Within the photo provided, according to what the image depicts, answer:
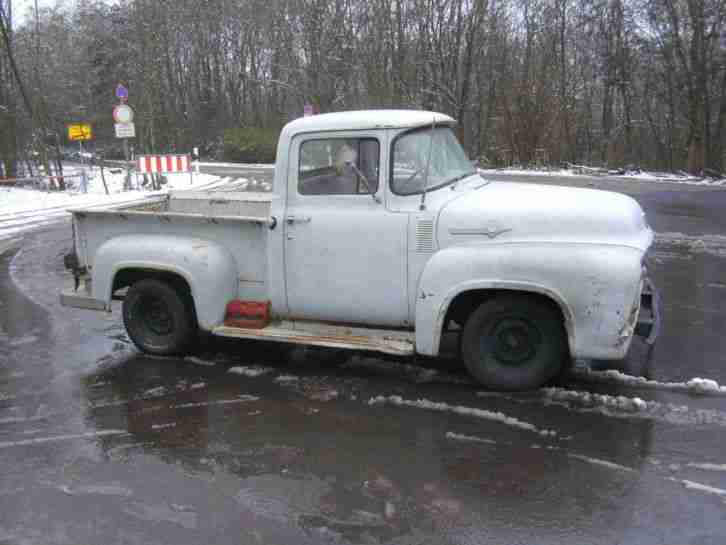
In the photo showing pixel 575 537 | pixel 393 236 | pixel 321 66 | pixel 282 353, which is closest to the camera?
pixel 575 537

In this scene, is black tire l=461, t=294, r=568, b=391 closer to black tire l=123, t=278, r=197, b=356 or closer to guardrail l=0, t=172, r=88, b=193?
black tire l=123, t=278, r=197, b=356

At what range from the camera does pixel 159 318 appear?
21.8 feet

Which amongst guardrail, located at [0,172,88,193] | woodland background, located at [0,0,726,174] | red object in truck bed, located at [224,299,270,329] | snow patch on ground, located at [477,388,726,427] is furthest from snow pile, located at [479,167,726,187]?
snow patch on ground, located at [477,388,726,427]

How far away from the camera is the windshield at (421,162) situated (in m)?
5.62

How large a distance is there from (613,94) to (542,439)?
36.3 meters

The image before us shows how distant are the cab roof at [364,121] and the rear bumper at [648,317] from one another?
7.06 feet

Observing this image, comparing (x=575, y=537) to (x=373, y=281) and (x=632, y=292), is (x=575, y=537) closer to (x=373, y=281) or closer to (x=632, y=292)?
(x=632, y=292)

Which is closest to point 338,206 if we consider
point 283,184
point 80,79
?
point 283,184

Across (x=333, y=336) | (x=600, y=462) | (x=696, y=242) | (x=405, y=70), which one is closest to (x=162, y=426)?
(x=333, y=336)

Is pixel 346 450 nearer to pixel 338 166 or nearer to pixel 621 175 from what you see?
pixel 338 166

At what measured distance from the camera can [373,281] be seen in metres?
5.66

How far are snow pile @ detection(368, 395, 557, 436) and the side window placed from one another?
1.62 metres

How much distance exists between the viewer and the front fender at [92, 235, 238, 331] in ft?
20.0

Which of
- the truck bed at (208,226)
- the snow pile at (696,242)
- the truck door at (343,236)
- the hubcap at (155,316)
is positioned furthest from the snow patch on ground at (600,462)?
the snow pile at (696,242)
